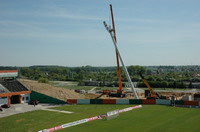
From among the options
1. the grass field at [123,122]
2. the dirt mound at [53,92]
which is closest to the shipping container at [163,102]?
the grass field at [123,122]

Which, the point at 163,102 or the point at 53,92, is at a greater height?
the point at 53,92

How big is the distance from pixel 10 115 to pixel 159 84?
70.3 metres

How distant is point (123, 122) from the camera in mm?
32562

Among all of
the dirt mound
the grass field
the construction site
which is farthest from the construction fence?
the grass field

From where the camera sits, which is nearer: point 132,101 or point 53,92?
point 132,101

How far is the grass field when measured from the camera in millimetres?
28891

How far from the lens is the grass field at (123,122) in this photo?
28.9 metres

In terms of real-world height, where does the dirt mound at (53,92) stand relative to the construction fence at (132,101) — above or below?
above

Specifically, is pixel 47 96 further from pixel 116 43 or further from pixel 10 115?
pixel 116 43

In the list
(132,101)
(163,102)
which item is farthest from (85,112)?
(163,102)

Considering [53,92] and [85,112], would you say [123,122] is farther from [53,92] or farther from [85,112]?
Answer: [53,92]

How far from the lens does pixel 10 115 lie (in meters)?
38.7

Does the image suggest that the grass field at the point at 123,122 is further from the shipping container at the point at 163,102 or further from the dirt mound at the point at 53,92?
the dirt mound at the point at 53,92

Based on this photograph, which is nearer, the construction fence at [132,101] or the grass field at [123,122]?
the grass field at [123,122]
